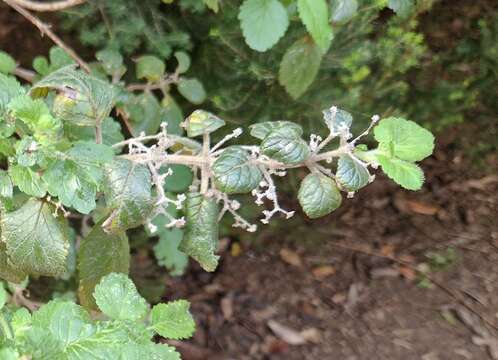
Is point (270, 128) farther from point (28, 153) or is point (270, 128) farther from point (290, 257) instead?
point (290, 257)

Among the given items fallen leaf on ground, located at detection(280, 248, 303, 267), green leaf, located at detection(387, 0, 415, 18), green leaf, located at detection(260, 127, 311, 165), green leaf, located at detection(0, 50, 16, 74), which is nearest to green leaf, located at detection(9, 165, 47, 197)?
green leaf, located at detection(260, 127, 311, 165)

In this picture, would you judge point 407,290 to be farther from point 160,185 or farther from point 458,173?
point 160,185

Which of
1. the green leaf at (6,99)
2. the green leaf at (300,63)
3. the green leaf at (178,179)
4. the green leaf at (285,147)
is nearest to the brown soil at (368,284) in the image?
the green leaf at (178,179)

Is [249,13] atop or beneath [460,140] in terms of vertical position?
atop

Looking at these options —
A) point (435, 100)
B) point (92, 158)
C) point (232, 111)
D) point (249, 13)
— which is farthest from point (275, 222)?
point (92, 158)

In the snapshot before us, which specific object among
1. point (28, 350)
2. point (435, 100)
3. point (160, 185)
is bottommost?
point (435, 100)

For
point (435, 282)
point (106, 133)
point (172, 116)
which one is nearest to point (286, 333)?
point (435, 282)
